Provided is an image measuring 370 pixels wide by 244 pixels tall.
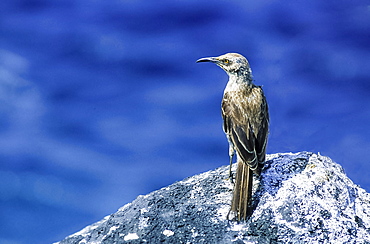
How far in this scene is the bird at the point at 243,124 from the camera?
5.55 m

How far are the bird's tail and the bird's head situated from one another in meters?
1.42

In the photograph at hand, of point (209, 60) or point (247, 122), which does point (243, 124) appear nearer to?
point (247, 122)

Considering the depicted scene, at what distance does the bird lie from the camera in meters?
5.55

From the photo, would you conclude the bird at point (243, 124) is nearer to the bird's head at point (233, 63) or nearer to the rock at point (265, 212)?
the bird's head at point (233, 63)

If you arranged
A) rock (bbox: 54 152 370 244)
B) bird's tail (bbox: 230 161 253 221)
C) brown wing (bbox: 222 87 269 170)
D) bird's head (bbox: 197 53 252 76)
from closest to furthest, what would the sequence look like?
1. rock (bbox: 54 152 370 244)
2. bird's tail (bbox: 230 161 253 221)
3. brown wing (bbox: 222 87 269 170)
4. bird's head (bbox: 197 53 252 76)

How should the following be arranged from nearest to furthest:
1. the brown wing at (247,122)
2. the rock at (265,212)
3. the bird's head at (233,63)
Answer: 1. the rock at (265,212)
2. the brown wing at (247,122)
3. the bird's head at (233,63)

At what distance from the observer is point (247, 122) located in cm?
616

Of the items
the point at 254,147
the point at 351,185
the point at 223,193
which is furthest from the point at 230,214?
the point at 351,185

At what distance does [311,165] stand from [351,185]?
0.61 meters

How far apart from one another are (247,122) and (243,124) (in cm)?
6

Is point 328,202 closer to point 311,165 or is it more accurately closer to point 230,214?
point 311,165

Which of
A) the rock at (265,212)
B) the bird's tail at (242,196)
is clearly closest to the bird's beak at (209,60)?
the rock at (265,212)

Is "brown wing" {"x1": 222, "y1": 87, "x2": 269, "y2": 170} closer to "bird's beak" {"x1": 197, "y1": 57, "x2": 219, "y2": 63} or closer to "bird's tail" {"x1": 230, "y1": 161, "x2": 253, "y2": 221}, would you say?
"bird's tail" {"x1": 230, "y1": 161, "x2": 253, "y2": 221}

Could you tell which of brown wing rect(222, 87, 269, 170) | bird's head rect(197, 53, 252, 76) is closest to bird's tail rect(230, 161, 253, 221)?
brown wing rect(222, 87, 269, 170)
